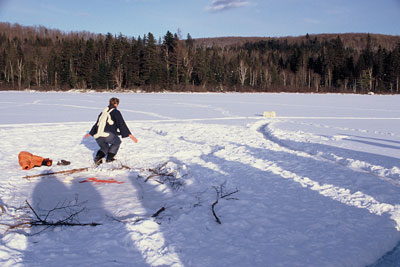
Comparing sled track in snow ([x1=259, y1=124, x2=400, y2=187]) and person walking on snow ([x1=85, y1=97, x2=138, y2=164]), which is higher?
person walking on snow ([x1=85, y1=97, x2=138, y2=164])

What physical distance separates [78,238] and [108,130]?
3733mm

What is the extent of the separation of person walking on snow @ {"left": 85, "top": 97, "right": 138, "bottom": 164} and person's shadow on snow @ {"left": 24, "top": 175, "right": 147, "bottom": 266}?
2.07 m

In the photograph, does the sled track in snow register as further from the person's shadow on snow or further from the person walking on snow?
the person's shadow on snow

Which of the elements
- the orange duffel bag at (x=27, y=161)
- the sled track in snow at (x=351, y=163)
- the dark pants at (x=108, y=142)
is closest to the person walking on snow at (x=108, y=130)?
the dark pants at (x=108, y=142)

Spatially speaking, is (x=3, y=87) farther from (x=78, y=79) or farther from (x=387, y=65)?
(x=387, y=65)

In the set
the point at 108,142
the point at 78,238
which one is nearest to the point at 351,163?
the point at 108,142

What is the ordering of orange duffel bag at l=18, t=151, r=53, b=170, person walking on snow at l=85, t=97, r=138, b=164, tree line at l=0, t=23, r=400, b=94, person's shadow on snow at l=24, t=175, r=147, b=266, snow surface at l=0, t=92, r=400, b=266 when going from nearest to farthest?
person's shadow on snow at l=24, t=175, r=147, b=266 → snow surface at l=0, t=92, r=400, b=266 → orange duffel bag at l=18, t=151, r=53, b=170 → person walking on snow at l=85, t=97, r=138, b=164 → tree line at l=0, t=23, r=400, b=94

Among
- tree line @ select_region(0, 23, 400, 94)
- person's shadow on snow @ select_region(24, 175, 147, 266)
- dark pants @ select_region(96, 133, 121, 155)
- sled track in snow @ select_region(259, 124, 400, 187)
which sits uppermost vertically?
tree line @ select_region(0, 23, 400, 94)

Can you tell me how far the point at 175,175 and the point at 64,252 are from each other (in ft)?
10.1

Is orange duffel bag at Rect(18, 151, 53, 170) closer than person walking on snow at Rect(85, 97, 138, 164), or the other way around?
orange duffel bag at Rect(18, 151, 53, 170)

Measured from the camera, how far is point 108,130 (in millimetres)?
6875

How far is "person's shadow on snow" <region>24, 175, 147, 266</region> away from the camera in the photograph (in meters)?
2.96

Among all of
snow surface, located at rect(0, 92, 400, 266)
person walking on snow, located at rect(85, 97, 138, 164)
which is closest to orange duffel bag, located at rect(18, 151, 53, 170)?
snow surface, located at rect(0, 92, 400, 266)

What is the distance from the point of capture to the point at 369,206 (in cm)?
436
